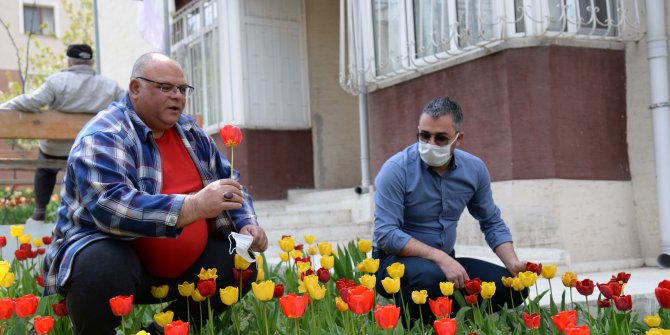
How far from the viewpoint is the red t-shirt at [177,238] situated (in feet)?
9.57

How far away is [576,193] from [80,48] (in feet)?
14.0

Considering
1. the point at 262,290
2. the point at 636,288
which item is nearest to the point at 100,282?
the point at 262,290

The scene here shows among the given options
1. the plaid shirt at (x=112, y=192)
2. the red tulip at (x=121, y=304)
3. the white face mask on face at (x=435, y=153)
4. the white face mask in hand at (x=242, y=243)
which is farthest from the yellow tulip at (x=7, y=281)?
the white face mask on face at (x=435, y=153)

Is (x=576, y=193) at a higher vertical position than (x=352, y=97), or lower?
lower

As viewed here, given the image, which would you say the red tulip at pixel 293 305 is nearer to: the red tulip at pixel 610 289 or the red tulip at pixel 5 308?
the red tulip at pixel 5 308

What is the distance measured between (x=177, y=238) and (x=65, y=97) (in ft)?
12.3

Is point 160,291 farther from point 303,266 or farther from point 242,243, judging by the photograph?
point 303,266

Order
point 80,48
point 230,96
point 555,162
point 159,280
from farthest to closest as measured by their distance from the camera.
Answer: point 230,96
point 80,48
point 555,162
point 159,280

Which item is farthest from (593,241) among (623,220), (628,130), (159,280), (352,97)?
(352,97)

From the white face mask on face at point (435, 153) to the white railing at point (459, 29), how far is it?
2251mm

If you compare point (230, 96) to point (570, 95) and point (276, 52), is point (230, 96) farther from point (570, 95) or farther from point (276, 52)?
point (570, 95)

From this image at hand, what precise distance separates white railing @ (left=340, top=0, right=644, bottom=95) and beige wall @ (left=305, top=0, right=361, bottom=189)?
2020mm

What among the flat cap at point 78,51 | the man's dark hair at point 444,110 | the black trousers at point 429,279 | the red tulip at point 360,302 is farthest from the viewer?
the flat cap at point 78,51

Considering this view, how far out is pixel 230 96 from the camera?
29.5 feet
